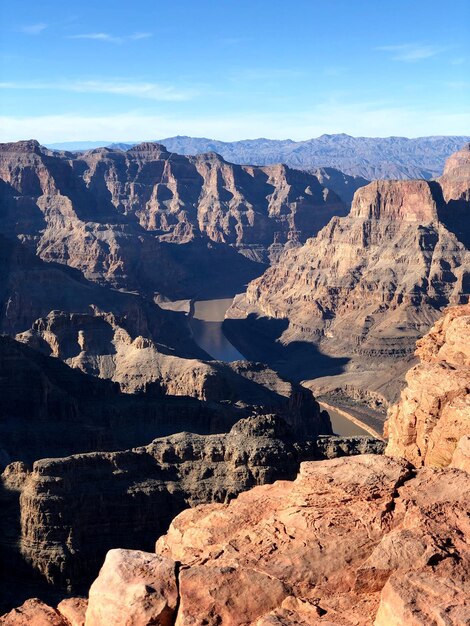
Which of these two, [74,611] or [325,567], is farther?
[74,611]

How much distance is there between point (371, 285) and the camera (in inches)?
5965

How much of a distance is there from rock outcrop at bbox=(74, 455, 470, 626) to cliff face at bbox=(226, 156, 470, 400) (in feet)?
301

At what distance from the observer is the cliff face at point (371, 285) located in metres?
134

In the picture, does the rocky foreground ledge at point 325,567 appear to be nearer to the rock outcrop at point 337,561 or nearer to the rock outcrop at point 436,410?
the rock outcrop at point 337,561

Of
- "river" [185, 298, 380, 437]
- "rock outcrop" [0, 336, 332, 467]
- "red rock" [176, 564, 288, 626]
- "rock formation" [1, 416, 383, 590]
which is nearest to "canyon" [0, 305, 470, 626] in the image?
"red rock" [176, 564, 288, 626]

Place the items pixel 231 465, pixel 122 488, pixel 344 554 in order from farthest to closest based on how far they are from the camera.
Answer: pixel 231 465 < pixel 122 488 < pixel 344 554

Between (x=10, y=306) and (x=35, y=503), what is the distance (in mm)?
82002

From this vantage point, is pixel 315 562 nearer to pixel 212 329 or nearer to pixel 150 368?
pixel 150 368

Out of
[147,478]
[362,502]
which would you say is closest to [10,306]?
[147,478]

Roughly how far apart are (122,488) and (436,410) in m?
20.7

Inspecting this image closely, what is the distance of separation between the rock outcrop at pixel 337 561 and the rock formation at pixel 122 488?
23.0 meters

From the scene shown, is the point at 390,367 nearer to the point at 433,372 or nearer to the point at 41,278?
the point at 41,278

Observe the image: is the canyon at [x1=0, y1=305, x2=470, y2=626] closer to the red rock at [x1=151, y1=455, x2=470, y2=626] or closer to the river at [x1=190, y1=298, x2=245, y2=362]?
the red rock at [x1=151, y1=455, x2=470, y2=626]

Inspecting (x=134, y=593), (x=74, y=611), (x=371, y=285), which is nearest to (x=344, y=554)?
(x=134, y=593)
